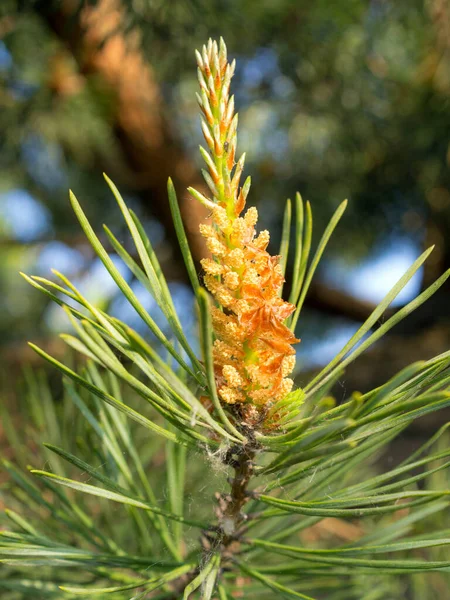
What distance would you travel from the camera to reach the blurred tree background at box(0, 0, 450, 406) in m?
0.75

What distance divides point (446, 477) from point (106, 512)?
40cm

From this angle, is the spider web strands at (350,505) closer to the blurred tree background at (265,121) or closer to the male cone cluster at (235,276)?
the male cone cluster at (235,276)

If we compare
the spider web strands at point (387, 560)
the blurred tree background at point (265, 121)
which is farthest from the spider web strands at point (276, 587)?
the blurred tree background at point (265, 121)

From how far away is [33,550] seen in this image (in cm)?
27

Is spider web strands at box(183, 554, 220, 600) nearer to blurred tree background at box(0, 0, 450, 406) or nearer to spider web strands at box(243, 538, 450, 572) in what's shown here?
spider web strands at box(243, 538, 450, 572)

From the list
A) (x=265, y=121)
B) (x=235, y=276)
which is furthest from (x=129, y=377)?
(x=265, y=121)

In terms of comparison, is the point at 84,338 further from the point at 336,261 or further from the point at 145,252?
the point at 336,261

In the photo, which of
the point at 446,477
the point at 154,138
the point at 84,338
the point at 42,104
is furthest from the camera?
the point at 154,138

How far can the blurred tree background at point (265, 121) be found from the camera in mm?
749

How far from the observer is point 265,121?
3.68 feet

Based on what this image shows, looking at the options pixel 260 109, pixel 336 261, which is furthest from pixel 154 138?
pixel 336 261

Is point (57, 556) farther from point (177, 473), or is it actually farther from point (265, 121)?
point (265, 121)

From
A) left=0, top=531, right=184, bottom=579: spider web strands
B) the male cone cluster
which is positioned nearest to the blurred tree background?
the male cone cluster

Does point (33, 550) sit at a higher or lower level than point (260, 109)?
lower
